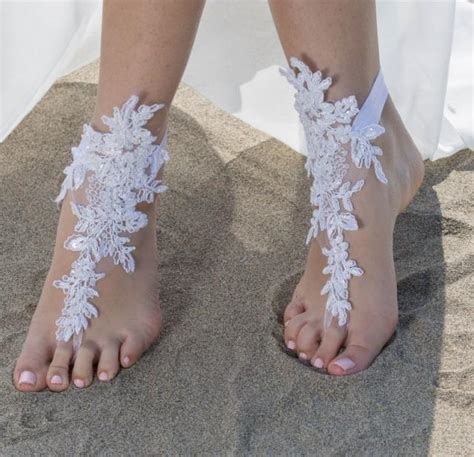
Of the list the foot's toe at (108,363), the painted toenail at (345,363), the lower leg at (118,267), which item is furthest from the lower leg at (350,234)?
the foot's toe at (108,363)

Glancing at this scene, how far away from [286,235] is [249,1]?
55cm

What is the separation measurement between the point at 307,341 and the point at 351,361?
9 cm

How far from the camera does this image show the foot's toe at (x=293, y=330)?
1760 millimetres

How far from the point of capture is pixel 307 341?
1.74 metres

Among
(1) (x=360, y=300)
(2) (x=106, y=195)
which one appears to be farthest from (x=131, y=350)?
(1) (x=360, y=300)

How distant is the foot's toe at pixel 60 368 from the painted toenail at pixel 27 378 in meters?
0.02

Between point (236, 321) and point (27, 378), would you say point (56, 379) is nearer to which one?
point (27, 378)

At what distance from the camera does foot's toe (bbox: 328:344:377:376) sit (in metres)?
1.69

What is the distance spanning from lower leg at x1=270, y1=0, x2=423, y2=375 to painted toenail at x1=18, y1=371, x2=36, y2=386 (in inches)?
16.4

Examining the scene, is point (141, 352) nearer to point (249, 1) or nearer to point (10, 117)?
point (10, 117)

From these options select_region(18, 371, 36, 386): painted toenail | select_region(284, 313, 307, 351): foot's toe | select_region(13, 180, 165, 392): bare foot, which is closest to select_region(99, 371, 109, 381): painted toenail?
select_region(13, 180, 165, 392): bare foot

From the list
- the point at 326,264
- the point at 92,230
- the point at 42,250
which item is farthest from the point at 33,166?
the point at 326,264

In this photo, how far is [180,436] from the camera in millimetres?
1588

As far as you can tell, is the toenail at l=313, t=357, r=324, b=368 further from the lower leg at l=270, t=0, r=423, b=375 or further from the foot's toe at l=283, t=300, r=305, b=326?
the foot's toe at l=283, t=300, r=305, b=326
